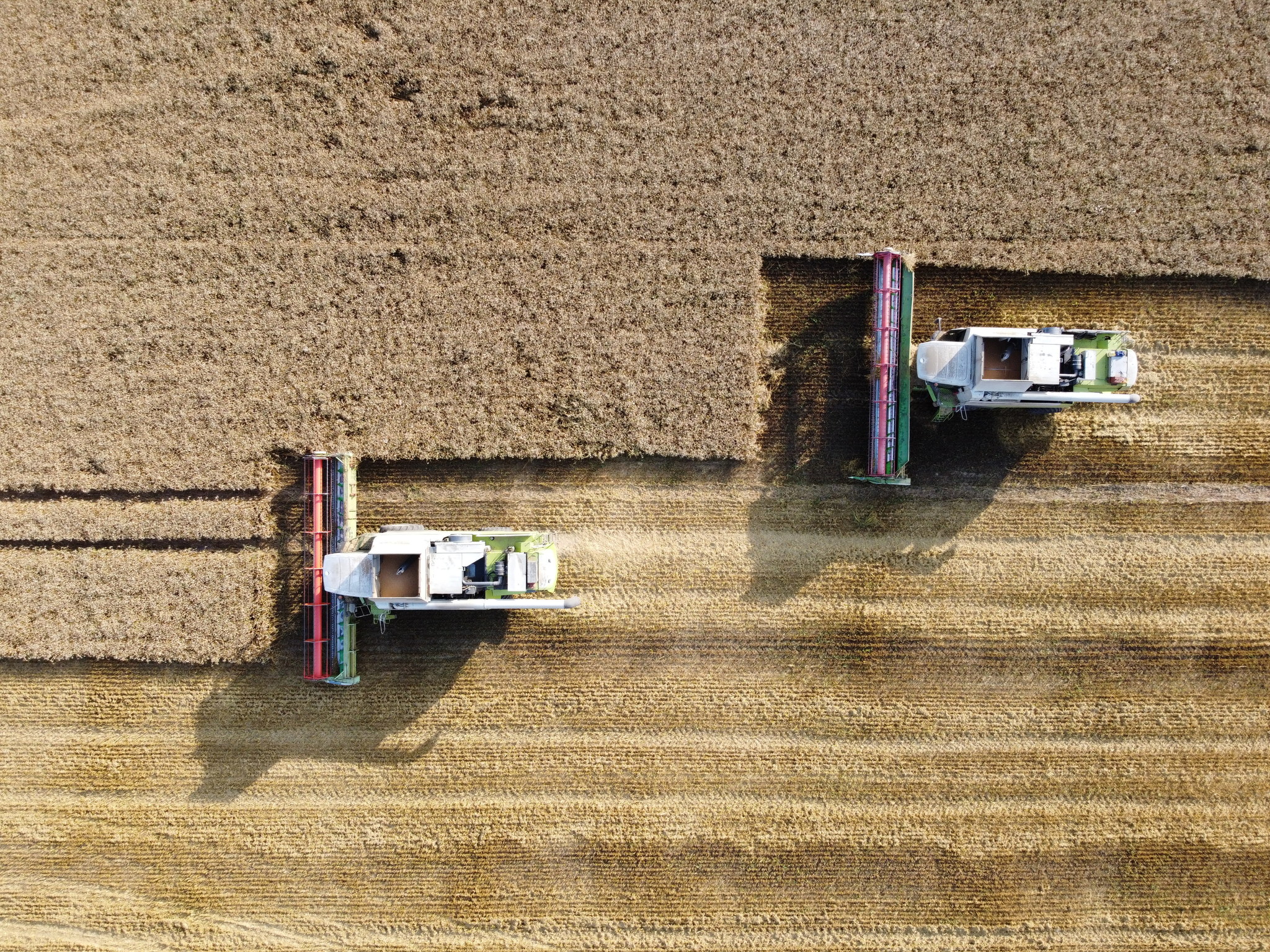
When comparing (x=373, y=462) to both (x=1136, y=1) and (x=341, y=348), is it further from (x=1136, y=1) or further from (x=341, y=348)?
(x=1136, y=1)

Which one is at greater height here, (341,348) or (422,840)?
(341,348)

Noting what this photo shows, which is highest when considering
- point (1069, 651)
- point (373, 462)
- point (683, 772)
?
point (373, 462)

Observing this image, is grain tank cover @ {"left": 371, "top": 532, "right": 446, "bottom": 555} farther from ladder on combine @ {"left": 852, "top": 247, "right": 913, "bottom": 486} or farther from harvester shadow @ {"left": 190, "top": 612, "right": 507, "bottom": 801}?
ladder on combine @ {"left": 852, "top": 247, "right": 913, "bottom": 486}

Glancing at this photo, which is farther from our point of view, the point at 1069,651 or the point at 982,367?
the point at 1069,651

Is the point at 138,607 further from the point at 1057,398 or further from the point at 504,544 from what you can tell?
the point at 1057,398

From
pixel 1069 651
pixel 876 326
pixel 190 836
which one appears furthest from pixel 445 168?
pixel 1069 651

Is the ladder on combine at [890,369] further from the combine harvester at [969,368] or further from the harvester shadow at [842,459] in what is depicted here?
the harvester shadow at [842,459]

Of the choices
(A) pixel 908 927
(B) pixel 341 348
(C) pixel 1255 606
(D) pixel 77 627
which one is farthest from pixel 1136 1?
(D) pixel 77 627
